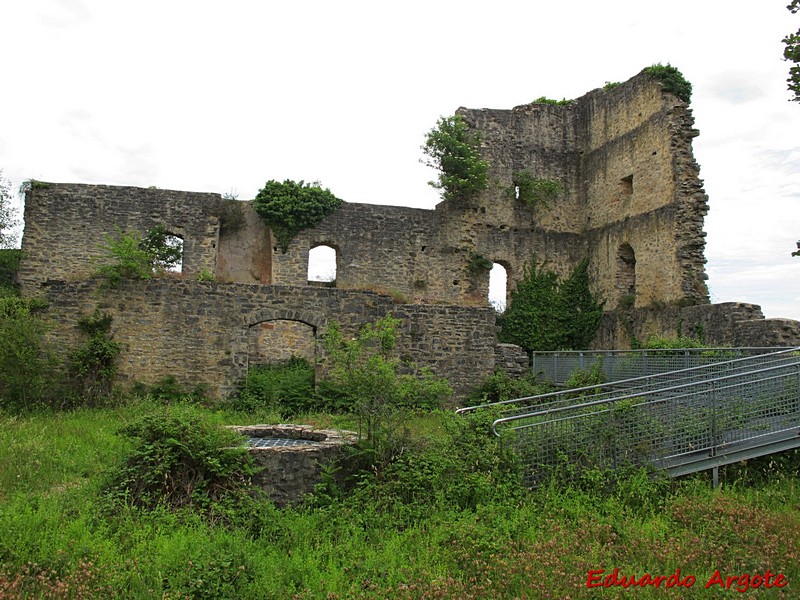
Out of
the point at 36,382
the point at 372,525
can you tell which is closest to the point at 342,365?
the point at 372,525

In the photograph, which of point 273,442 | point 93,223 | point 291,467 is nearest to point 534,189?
point 93,223

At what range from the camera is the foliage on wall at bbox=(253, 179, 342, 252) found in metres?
20.5

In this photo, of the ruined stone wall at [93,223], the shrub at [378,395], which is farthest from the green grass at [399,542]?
the ruined stone wall at [93,223]

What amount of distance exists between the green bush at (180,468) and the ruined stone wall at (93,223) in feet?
39.3

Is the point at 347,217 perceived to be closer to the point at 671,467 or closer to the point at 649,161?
the point at 649,161

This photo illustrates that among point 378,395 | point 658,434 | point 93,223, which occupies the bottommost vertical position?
point 658,434

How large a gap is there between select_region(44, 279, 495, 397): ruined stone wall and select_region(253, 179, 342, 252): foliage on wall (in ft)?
21.3

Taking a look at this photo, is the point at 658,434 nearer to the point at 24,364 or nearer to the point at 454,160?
the point at 24,364

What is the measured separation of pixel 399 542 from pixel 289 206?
15.5 m

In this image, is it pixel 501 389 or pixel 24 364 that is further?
pixel 501 389

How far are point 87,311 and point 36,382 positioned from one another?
1.88 m

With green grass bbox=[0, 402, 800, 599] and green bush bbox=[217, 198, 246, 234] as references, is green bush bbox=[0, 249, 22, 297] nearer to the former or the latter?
green bush bbox=[217, 198, 246, 234]

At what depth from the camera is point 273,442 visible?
28.7 ft

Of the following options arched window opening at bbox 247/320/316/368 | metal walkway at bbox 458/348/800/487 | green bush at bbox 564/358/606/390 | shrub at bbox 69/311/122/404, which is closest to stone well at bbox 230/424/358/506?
metal walkway at bbox 458/348/800/487
